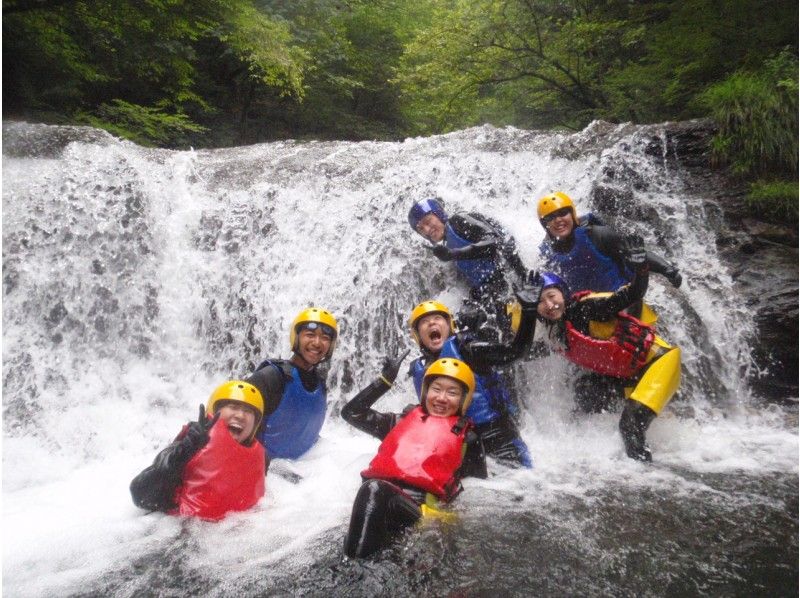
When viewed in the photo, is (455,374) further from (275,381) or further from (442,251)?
(442,251)

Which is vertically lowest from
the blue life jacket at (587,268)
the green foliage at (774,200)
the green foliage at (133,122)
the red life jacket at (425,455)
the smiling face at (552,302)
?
the red life jacket at (425,455)

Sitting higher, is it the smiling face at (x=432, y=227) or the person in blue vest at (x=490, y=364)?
the smiling face at (x=432, y=227)

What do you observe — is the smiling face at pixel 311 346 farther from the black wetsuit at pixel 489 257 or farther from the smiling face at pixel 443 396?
the black wetsuit at pixel 489 257

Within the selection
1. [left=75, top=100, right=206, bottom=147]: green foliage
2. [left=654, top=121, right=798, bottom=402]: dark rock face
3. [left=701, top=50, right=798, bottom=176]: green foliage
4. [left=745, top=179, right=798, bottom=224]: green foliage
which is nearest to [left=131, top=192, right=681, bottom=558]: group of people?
[left=654, top=121, right=798, bottom=402]: dark rock face

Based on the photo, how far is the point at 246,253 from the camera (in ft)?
22.4

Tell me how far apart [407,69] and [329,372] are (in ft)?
30.4

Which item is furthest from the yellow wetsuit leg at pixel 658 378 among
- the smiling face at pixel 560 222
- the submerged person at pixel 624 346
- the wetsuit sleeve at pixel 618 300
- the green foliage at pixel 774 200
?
the green foliage at pixel 774 200

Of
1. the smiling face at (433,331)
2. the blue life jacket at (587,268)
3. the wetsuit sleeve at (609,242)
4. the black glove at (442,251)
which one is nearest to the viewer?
the smiling face at (433,331)

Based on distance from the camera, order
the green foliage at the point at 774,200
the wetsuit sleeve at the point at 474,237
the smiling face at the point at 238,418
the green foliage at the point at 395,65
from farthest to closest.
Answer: the green foliage at the point at 395,65 → the green foliage at the point at 774,200 → the wetsuit sleeve at the point at 474,237 → the smiling face at the point at 238,418

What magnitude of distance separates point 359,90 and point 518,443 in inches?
560

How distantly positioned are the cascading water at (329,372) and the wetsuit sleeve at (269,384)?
0.55 m

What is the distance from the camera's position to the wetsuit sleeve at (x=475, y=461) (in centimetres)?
357

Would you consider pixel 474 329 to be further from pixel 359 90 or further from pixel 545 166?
pixel 359 90

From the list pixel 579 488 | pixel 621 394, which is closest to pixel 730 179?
pixel 621 394
